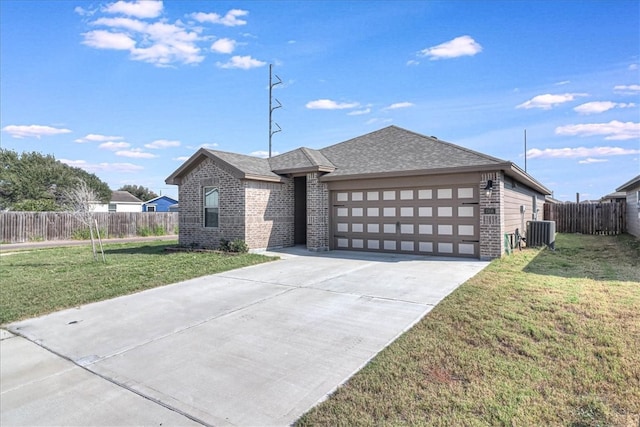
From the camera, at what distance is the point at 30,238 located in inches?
821

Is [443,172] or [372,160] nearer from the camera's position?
[443,172]

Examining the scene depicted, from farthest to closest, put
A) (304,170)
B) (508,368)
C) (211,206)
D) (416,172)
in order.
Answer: (211,206) → (304,170) → (416,172) → (508,368)

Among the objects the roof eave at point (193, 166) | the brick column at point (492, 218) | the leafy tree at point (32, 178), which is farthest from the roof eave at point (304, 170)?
the leafy tree at point (32, 178)

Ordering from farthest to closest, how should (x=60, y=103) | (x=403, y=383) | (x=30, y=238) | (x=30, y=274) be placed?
(x=30, y=238)
(x=60, y=103)
(x=30, y=274)
(x=403, y=383)

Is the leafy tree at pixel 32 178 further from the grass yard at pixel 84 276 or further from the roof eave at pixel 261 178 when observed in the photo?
the roof eave at pixel 261 178

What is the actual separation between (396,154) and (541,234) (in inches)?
245

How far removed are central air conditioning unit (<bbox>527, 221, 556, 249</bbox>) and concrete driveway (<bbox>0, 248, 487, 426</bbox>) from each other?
7366mm

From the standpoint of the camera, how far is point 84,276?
879cm

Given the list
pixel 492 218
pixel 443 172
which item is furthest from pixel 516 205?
pixel 443 172

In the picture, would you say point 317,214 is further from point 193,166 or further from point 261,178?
point 193,166

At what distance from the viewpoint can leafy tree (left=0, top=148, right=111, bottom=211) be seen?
128ft

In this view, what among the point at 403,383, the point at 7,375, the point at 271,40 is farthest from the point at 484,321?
the point at 271,40

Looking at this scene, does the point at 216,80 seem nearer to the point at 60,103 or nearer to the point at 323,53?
the point at 323,53

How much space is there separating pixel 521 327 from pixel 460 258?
6346mm
